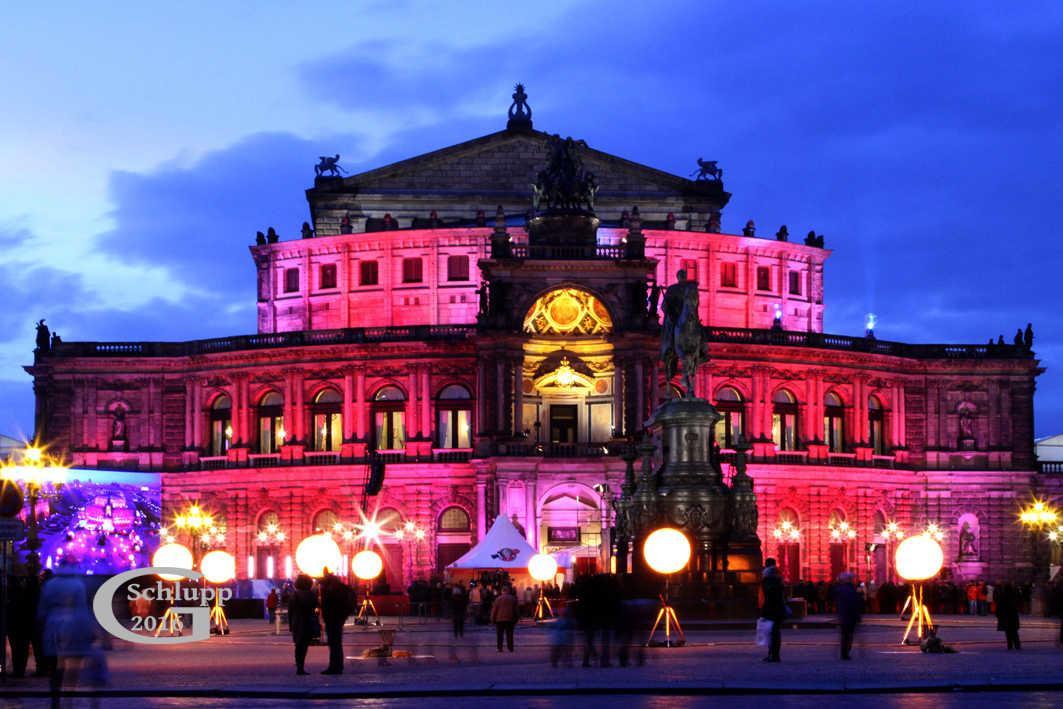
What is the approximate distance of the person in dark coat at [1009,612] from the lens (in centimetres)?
4653

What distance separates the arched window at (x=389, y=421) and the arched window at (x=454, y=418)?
2.15 metres

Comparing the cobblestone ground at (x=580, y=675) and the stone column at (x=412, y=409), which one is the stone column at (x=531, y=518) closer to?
the stone column at (x=412, y=409)

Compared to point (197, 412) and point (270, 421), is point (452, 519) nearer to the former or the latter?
point (270, 421)

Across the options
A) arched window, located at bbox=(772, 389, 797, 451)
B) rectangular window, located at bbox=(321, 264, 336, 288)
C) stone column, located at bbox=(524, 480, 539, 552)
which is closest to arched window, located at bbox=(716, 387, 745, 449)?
arched window, located at bbox=(772, 389, 797, 451)

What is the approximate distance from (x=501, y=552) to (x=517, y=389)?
78.1 ft

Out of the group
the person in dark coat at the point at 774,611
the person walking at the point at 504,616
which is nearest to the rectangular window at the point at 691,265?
the person walking at the point at 504,616

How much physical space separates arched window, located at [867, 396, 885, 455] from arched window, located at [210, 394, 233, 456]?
35542mm

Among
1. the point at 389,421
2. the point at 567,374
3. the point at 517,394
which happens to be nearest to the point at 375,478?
the point at 517,394

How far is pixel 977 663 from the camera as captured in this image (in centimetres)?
3978

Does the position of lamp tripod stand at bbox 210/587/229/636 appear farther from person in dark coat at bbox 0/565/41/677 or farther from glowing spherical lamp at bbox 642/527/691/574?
person in dark coat at bbox 0/565/41/677

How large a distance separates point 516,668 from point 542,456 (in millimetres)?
58893

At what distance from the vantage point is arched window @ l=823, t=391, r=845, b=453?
109438 millimetres

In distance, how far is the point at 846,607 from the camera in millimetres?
40750

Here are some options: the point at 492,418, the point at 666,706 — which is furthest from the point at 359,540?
the point at 666,706
